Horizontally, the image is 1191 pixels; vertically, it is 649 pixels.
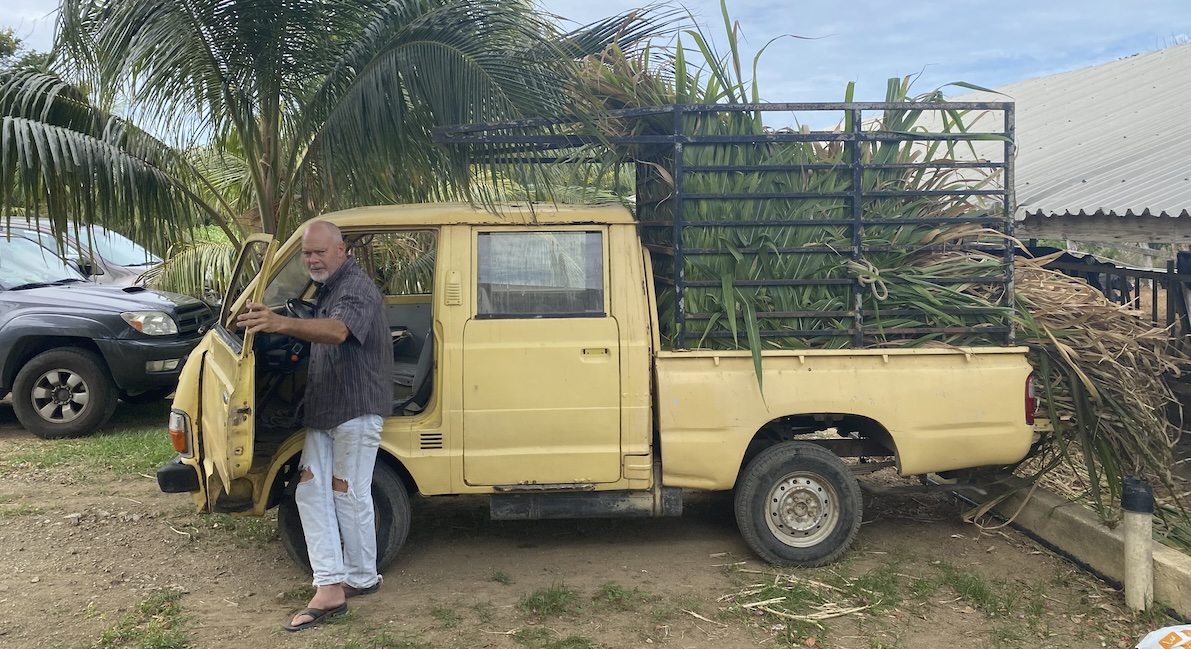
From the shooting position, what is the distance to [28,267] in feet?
29.1

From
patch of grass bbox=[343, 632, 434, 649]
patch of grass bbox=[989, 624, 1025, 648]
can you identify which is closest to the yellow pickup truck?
patch of grass bbox=[343, 632, 434, 649]

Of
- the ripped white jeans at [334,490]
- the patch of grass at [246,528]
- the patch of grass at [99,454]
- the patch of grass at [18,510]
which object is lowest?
the patch of grass at [246,528]

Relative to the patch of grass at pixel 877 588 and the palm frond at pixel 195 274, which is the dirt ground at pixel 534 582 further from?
the palm frond at pixel 195 274

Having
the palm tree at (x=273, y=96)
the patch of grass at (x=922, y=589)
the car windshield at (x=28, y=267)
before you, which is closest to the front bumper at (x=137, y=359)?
the car windshield at (x=28, y=267)

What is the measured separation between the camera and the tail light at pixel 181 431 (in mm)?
4359

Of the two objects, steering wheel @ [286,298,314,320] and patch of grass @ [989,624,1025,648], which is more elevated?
steering wheel @ [286,298,314,320]

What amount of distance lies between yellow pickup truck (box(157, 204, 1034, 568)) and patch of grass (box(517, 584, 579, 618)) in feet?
1.37

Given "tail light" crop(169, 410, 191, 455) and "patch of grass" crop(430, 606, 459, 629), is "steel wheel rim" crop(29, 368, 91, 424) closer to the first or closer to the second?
"tail light" crop(169, 410, 191, 455)

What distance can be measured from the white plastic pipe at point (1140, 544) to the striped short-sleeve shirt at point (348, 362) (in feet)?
11.8

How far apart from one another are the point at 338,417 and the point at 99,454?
166 inches

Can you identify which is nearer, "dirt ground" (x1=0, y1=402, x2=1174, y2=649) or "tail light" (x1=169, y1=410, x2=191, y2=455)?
"dirt ground" (x1=0, y1=402, x2=1174, y2=649)

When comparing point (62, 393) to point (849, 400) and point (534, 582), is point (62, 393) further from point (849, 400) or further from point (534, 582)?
point (849, 400)

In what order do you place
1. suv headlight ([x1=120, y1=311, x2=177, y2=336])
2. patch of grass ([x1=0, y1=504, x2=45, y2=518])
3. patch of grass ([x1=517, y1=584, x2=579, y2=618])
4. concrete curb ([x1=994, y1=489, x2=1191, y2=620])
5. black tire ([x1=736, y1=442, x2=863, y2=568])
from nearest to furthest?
concrete curb ([x1=994, y1=489, x2=1191, y2=620])
patch of grass ([x1=517, y1=584, x2=579, y2=618])
black tire ([x1=736, y1=442, x2=863, y2=568])
patch of grass ([x1=0, y1=504, x2=45, y2=518])
suv headlight ([x1=120, y1=311, x2=177, y2=336])

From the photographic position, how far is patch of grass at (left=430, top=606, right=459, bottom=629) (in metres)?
4.27
